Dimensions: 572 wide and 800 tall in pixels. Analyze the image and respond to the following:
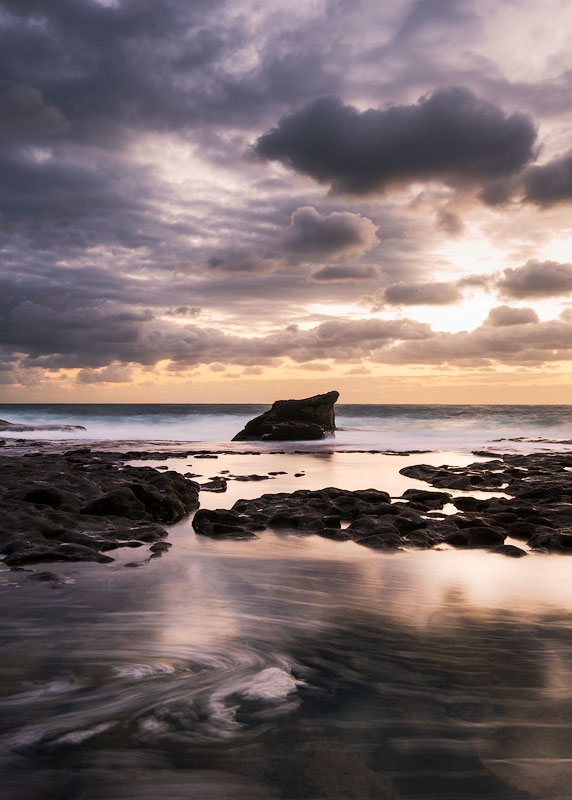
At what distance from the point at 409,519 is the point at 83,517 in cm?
579

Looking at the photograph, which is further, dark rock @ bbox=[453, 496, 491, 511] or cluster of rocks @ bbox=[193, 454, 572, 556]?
dark rock @ bbox=[453, 496, 491, 511]

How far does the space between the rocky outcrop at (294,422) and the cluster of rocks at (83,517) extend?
27.9 m

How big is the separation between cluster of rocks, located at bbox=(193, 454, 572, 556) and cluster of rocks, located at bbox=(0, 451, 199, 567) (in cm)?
110

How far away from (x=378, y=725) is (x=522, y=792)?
35.8 inches

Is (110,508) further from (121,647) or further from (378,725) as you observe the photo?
(378,725)

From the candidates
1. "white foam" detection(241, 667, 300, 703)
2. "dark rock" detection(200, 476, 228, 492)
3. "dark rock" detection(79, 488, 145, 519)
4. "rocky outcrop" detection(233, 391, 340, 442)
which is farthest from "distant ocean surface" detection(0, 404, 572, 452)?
"white foam" detection(241, 667, 300, 703)

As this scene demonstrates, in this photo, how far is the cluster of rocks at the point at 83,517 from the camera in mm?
7758

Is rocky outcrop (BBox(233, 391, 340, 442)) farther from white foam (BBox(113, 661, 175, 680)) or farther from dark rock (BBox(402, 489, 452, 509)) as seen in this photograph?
white foam (BBox(113, 661, 175, 680))

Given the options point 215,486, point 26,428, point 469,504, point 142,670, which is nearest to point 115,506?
point 215,486

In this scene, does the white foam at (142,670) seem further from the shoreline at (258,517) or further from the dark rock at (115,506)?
the dark rock at (115,506)

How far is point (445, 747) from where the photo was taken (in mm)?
3223

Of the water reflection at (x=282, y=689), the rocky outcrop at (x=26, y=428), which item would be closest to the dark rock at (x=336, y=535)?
the water reflection at (x=282, y=689)

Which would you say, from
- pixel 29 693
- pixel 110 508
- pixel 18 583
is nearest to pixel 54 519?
pixel 110 508

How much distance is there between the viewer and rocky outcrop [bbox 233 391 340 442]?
42500 mm
